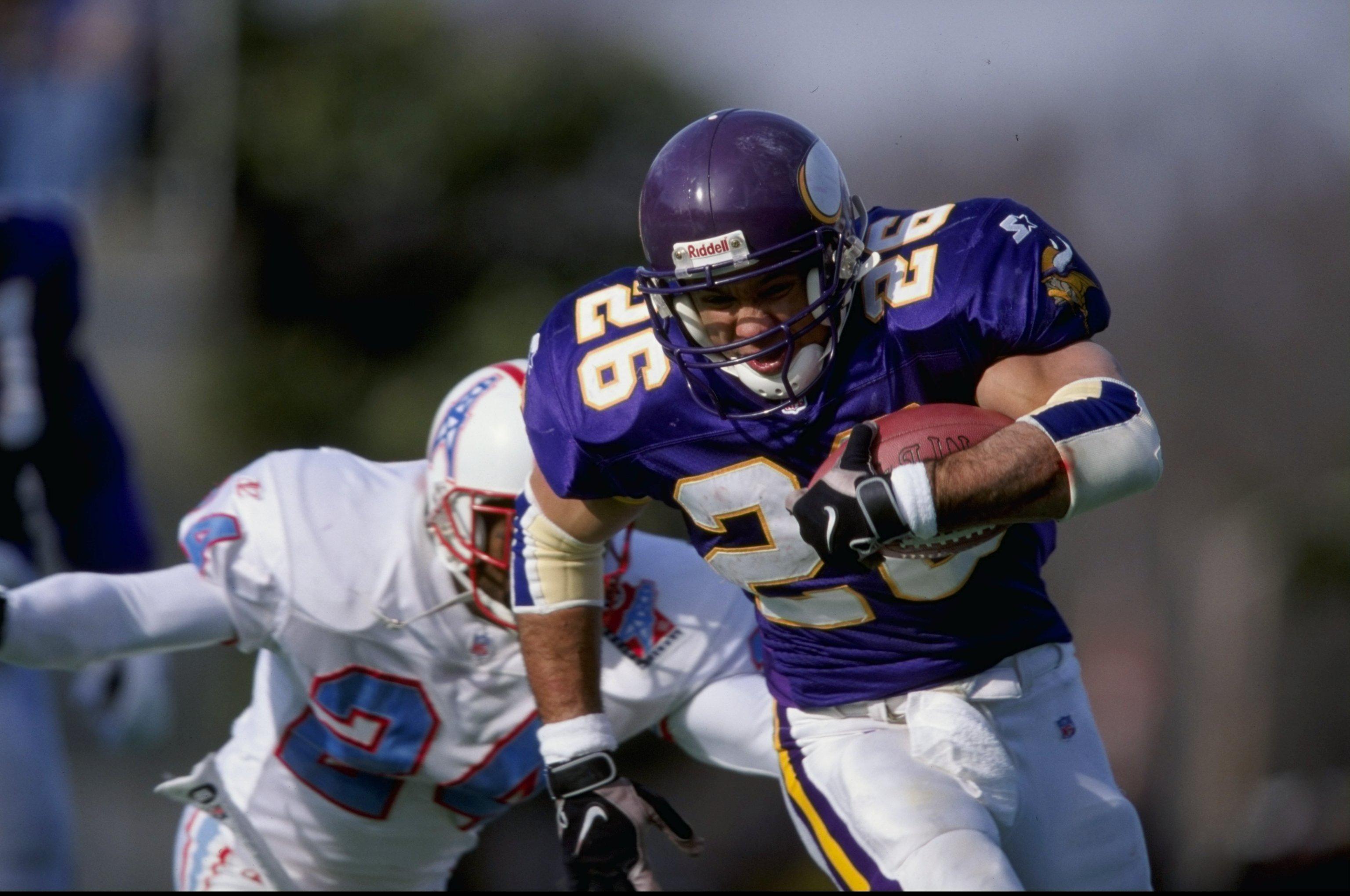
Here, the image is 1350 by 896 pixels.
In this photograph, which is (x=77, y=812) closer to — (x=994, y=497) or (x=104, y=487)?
(x=104, y=487)

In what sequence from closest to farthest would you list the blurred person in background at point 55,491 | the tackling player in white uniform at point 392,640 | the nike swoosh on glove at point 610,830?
the nike swoosh on glove at point 610,830 < the tackling player in white uniform at point 392,640 < the blurred person in background at point 55,491

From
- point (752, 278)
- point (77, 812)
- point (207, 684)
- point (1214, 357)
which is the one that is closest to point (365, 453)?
point (207, 684)

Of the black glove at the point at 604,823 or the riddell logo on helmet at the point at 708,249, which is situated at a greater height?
the riddell logo on helmet at the point at 708,249

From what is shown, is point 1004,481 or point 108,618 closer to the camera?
point 1004,481

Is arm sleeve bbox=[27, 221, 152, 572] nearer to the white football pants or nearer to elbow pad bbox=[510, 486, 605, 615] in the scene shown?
elbow pad bbox=[510, 486, 605, 615]

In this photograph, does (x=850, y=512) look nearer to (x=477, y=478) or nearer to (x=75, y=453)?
(x=477, y=478)

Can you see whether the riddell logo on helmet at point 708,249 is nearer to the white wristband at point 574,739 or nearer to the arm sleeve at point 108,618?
the white wristband at point 574,739

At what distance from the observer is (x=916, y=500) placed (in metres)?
2.05

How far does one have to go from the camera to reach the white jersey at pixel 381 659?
3.19 meters

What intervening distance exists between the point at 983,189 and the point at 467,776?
519 cm

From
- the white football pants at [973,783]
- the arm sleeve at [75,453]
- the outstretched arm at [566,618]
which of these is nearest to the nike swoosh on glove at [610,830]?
the outstretched arm at [566,618]

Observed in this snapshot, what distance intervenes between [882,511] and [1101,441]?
351mm

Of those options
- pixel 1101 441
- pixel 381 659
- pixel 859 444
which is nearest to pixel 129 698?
pixel 381 659

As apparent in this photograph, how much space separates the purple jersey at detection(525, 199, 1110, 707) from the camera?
2.39 metres
